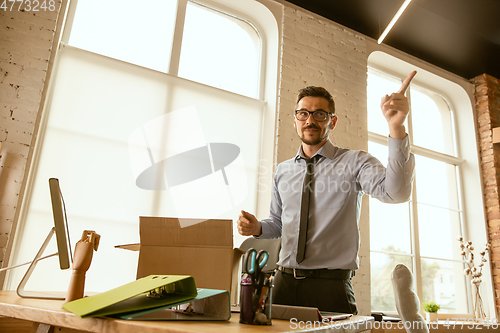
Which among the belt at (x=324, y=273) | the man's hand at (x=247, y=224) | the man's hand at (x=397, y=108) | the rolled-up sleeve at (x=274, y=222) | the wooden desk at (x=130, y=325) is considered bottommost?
the wooden desk at (x=130, y=325)

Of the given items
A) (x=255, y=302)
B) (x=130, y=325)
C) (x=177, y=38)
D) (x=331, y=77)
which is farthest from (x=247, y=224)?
(x=331, y=77)

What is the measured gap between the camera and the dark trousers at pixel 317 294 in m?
1.44

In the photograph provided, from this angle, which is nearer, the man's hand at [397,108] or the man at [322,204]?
the man's hand at [397,108]

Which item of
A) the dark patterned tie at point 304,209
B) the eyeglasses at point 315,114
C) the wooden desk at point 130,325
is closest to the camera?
the wooden desk at point 130,325

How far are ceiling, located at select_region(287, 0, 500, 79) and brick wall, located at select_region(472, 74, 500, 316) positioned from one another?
333 mm

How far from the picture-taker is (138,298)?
0.67 m

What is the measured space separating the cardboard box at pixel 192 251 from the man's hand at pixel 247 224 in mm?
360

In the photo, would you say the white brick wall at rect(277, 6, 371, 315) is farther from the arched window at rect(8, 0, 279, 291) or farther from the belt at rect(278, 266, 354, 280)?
the belt at rect(278, 266, 354, 280)

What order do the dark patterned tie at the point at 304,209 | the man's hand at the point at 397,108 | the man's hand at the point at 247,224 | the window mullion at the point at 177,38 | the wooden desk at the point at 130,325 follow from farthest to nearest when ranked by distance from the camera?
the window mullion at the point at 177,38, the dark patterned tie at the point at 304,209, the man's hand at the point at 247,224, the man's hand at the point at 397,108, the wooden desk at the point at 130,325

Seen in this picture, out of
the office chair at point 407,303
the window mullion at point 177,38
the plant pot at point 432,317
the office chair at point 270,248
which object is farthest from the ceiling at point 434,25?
the office chair at point 407,303

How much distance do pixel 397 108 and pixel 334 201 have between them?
1.84 ft

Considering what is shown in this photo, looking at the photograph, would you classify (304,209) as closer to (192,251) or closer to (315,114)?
(315,114)

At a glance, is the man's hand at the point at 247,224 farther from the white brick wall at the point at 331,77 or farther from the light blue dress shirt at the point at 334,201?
the white brick wall at the point at 331,77

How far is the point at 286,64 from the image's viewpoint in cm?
360
